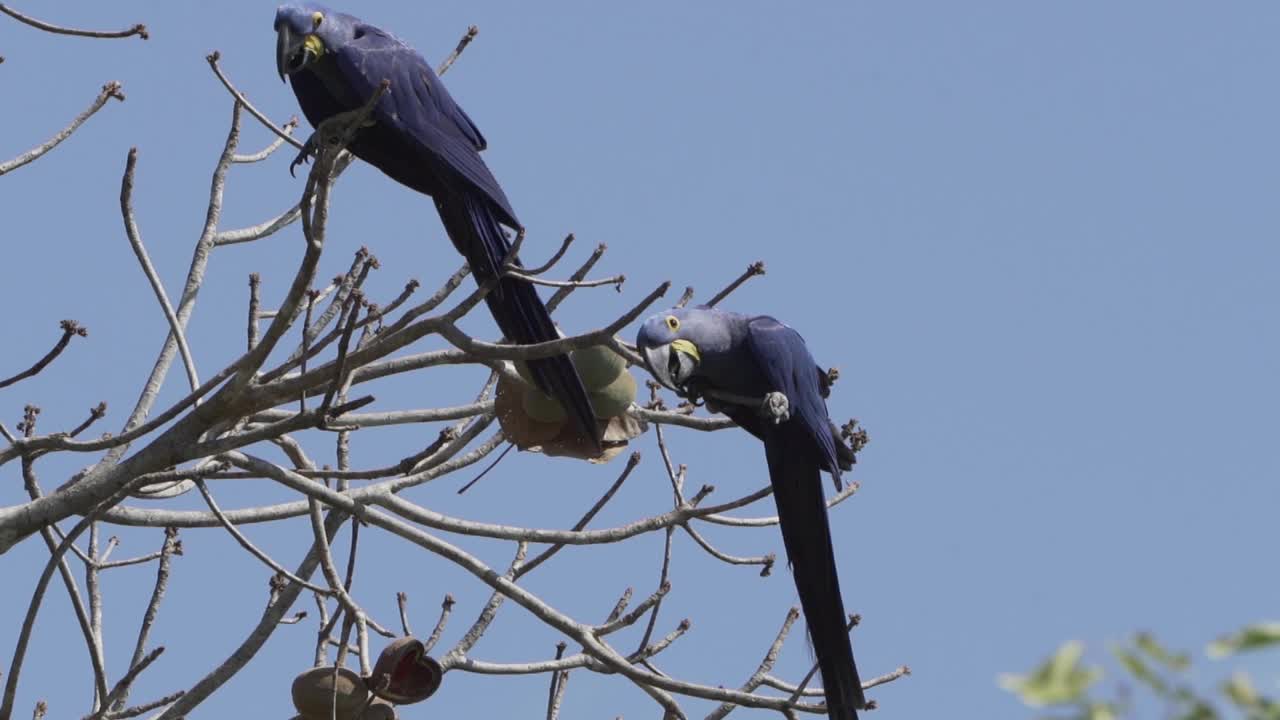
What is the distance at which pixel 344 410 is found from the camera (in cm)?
322

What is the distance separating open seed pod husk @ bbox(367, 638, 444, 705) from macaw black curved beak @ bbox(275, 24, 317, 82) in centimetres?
215

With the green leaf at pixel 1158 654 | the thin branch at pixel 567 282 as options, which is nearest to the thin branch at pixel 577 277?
the thin branch at pixel 567 282

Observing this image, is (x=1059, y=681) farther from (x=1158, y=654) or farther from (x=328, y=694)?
(x=328, y=694)

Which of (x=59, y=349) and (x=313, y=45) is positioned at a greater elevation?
(x=313, y=45)

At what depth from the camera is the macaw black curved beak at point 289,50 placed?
15.9 ft

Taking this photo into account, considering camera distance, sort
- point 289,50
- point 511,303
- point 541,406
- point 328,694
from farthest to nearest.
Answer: point 289,50 < point 511,303 < point 541,406 < point 328,694

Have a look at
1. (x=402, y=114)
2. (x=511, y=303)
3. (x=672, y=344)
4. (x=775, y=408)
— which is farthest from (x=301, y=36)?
(x=775, y=408)

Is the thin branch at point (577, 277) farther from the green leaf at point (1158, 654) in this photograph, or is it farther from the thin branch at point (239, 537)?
the green leaf at point (1158, 654)

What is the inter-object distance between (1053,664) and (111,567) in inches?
169

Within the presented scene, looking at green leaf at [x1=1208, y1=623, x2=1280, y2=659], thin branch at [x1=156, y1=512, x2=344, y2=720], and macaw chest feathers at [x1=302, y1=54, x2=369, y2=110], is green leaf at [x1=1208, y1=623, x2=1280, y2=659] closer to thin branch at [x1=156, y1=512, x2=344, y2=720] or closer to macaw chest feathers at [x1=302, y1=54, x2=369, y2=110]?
thin branch at [x1=156, y1=512, x2=344, y2=720]

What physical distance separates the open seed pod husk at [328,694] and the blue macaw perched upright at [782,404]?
1651 mm

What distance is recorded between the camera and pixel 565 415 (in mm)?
3973

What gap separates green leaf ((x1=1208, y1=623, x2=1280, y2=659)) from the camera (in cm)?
91

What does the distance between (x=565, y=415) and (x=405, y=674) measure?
2.61 feet
